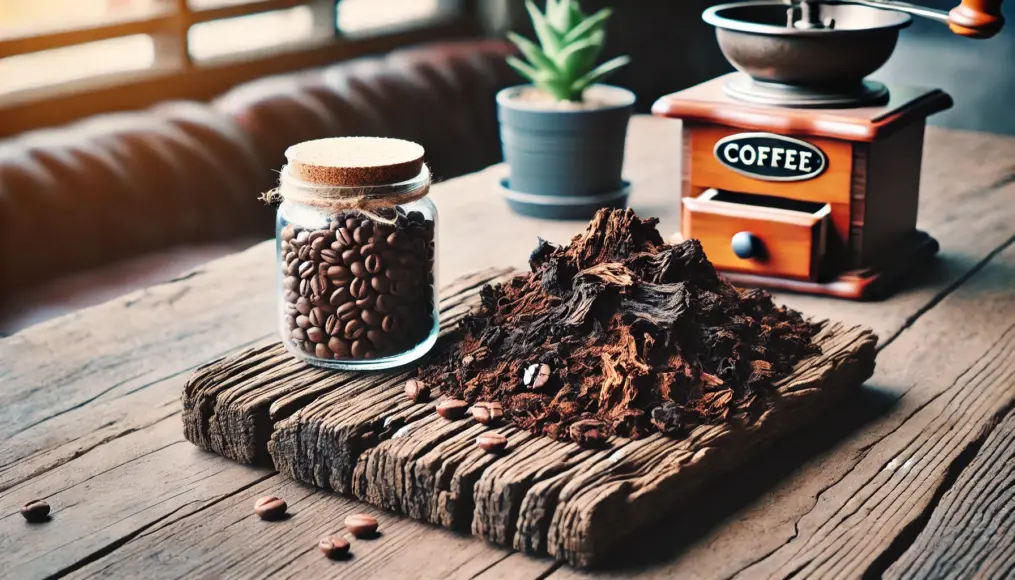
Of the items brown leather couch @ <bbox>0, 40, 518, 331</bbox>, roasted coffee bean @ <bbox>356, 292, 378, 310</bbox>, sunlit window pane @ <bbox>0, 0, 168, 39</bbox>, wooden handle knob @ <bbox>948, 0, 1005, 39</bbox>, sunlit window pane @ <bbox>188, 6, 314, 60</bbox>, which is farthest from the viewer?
sunlit window pane @ <bbox>188, 6, 314, 60</bbox>

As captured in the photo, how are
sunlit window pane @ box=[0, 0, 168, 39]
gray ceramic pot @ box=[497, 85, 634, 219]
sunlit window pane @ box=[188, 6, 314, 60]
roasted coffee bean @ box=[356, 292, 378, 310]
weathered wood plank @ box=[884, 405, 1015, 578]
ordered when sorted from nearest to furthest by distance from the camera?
weathered wood plank @ box=[884, 405, 1015, 578], roasted coffee bean @ box=[356, 292, 378, 310], gray ceramic pot @ box=[497, 85, 634, 219], sunlit window pane @ box=[0, 0, 168, 39], sunlit window pane @ box=[188, 6, 314, 60]

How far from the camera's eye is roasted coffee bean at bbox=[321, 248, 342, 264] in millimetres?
1233

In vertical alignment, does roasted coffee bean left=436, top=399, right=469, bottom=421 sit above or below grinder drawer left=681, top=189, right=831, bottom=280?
above

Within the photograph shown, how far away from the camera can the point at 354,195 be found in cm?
124

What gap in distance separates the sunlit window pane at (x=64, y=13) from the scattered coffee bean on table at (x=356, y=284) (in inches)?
69.9

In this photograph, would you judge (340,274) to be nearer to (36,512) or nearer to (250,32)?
(36,512)

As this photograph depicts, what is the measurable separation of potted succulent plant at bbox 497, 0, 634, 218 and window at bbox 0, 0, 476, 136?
4.22ft

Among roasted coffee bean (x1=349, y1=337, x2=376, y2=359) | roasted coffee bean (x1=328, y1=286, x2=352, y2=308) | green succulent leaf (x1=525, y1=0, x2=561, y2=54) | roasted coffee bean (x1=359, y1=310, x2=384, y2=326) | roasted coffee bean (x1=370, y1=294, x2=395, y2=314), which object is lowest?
roasted coffee bean (x1=349, y1=337, x2=376, y2=359)

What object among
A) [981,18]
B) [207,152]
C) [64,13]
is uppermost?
[981,18]

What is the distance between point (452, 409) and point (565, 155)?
0.96 m

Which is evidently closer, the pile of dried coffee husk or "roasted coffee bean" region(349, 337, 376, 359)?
the pile of dried coffee husk

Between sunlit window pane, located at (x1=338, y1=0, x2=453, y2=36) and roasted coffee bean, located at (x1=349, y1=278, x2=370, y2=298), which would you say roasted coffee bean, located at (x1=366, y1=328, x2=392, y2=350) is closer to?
roasted coffee bean, located at (x1=349, y1=278, x2=370, y2=298)

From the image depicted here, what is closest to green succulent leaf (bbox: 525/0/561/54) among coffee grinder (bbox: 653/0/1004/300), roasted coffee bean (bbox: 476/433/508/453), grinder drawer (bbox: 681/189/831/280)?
coffee grinder (bbox: 653/0/1004/300)

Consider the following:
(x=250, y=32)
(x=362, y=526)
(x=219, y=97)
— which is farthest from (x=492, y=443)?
(x=250, y=32)
